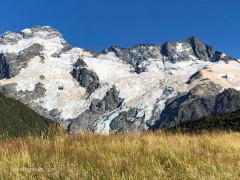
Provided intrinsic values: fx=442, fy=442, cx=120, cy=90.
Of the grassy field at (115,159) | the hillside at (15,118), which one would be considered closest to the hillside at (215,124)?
the grassy field at (115,159)

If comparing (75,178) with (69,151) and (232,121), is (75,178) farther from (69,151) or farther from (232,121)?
(232,121)

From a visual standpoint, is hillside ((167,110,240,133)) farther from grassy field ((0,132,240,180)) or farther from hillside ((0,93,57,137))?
hillside ((0,93,57,137))

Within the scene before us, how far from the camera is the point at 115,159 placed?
902cm

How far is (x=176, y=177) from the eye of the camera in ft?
26.8

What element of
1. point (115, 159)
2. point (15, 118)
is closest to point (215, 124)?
point (115, 159)

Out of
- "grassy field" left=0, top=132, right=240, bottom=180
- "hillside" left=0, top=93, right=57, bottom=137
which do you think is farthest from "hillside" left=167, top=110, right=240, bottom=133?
"hillside" left=0, top=93, right=57, bottom=137

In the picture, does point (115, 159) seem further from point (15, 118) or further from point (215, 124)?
point (15, 118)

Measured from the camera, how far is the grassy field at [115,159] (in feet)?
27.3

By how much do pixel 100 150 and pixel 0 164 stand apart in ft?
7.63

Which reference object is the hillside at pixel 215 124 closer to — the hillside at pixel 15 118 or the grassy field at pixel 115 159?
the grassy field at pixel 115 159

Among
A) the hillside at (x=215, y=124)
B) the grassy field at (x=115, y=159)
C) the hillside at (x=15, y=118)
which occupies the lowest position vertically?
the grassy field at (x=115, y=159)

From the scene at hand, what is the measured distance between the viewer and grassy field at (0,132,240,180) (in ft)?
27.3

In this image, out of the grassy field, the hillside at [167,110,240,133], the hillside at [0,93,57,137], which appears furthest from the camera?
the hillside at [0,93,57,137]

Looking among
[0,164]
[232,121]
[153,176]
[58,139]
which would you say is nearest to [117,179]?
[153,176]
